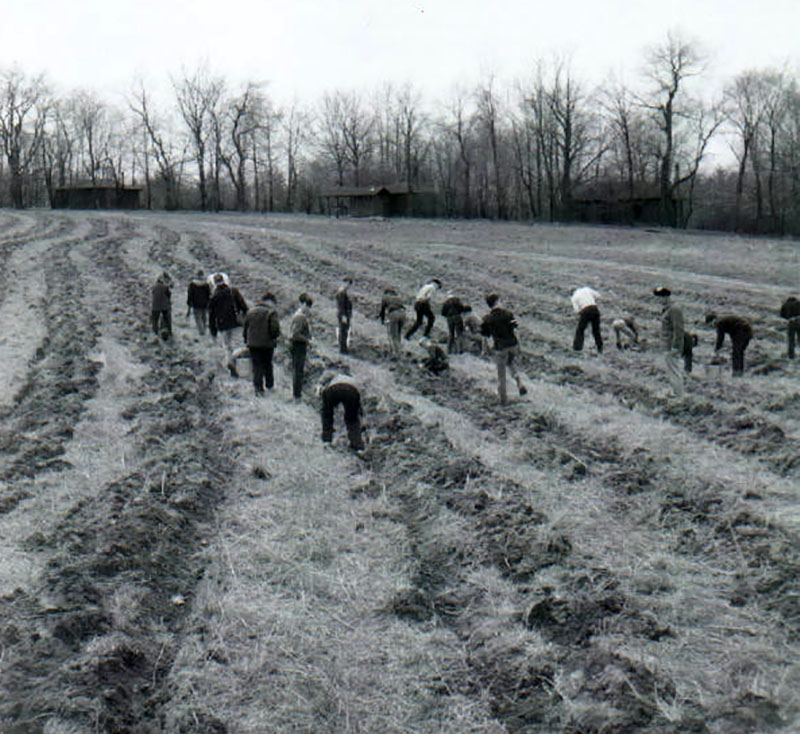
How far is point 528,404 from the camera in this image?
12.1 m

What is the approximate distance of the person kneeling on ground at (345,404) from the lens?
9.42 meters

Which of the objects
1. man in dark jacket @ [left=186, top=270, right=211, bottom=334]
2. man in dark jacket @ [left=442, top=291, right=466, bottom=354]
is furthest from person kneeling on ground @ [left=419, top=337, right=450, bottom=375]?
man in dark jacket @ [left=186, top=270, right=211, bottom=334]

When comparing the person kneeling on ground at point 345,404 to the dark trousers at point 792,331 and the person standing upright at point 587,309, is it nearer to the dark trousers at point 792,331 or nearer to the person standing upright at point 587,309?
the person standing upright at point 587,309

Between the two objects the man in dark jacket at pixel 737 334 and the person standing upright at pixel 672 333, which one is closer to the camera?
the person standing upright at pixel 672 333

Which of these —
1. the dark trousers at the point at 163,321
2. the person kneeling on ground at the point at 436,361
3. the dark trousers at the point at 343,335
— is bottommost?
the person kneeling on ground at the point at 436,361

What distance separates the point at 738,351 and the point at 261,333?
8125 mm

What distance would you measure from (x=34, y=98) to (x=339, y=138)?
3119 cm

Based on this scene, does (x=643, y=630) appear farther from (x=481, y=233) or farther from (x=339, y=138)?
(x=339, y=138)

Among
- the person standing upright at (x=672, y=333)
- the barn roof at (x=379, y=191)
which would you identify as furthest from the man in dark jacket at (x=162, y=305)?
the barn roof at (x=379, y=191)

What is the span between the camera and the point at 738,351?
1370 cm

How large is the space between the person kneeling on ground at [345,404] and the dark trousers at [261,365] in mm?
2528

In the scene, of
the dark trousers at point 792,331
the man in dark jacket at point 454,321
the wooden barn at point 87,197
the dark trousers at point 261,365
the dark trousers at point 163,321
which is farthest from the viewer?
the wooden barn at point 87,197

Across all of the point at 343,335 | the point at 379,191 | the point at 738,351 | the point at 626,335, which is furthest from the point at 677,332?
the point at 379,191

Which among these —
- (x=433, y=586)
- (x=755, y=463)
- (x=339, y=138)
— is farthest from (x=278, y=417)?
(x=339, y=138)
